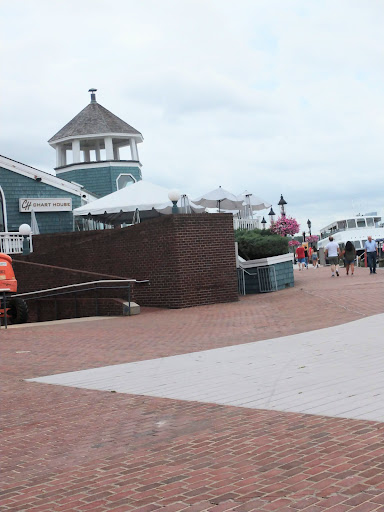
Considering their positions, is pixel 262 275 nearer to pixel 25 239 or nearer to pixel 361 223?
pixel 25 239

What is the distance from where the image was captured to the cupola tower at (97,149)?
37.0m

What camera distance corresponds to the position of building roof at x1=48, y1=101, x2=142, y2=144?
3725 centimetres

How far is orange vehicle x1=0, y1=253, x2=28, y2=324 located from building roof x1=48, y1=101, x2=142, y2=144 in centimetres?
1833

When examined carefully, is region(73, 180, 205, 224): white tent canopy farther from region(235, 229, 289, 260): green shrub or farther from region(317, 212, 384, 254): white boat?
region(317, 212, 384, 254): white boat

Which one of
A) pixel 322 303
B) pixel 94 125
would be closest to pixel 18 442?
pixel 322 303

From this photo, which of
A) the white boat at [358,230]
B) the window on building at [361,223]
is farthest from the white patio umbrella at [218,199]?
the window on building at [361,223]

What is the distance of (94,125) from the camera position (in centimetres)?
3762

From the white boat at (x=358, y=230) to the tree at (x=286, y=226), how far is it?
39.6 feet

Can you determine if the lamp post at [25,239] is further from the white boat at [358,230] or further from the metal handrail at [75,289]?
the white boat at [358,230]

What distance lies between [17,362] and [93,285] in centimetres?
926

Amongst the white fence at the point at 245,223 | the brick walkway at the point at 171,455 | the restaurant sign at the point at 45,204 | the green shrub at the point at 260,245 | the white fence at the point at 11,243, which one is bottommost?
the brick walkway at the point at 171,455

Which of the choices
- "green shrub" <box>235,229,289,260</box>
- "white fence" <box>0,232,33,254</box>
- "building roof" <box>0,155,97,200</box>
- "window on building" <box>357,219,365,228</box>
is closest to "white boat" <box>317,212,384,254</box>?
"window on building" <box>357,219,365,228</box>

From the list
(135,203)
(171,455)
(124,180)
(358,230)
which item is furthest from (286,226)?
(171,455)

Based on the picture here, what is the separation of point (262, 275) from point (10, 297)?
8.30 meters
